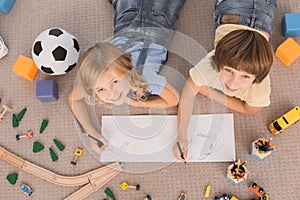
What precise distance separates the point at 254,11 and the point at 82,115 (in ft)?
1.89

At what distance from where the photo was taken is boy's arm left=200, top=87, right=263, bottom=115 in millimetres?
1058

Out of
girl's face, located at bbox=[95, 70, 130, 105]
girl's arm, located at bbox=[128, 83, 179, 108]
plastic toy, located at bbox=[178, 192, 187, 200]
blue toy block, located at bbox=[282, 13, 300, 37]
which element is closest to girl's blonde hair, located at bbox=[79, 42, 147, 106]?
girl's face, located at bbox=[95, 70, 130, 105]

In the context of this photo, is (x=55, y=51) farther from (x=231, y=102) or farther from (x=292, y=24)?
(x=292, y=24)

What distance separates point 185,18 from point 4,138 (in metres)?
0.68

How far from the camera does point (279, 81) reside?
112cm

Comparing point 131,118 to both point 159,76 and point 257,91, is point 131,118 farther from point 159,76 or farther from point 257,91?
point 257,91

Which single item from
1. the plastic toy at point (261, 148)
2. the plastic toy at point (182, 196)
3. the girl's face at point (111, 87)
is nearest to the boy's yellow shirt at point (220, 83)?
the plastic toy at point (261, 148)

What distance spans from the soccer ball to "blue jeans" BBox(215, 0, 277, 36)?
465 mm

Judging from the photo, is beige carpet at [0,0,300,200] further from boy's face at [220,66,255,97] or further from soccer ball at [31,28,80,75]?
boy's face at [220,66,255,97]

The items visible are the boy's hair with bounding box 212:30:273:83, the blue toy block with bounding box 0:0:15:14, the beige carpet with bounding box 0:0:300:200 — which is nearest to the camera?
the boy's hair with bounding box 212:30:273:83

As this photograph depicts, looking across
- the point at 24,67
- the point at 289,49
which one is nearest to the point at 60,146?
the point at 24,67

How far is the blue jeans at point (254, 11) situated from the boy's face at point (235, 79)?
21 cm

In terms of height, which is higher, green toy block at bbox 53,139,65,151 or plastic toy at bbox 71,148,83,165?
green toy block at bbox 53,139,65,151

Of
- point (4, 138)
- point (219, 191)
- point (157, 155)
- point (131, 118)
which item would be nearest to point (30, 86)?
point (4, 138)
